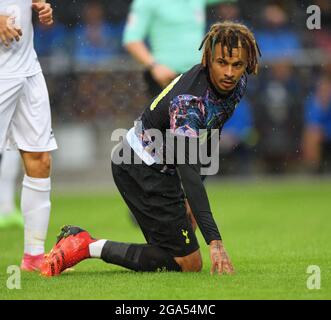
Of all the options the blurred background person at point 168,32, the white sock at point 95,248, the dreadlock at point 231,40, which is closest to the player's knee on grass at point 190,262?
the white sock at point 95,248

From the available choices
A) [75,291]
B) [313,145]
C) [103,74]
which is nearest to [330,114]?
[313,145]

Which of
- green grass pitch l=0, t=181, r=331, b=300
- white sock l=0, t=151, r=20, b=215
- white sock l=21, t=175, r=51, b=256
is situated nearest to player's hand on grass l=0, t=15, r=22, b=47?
white sock l=21, t=175, r=51, b=256

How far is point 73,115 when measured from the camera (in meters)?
15.7

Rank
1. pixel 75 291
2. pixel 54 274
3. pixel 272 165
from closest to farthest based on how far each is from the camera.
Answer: pixel 75 291 < pixel 54 274 < pixel 272 165

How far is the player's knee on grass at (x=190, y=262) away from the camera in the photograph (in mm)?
7273

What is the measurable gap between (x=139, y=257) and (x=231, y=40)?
1.66m

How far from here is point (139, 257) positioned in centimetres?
727

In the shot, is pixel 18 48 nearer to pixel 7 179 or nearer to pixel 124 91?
pixel 7 179

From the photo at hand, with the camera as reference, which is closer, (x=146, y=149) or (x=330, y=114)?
(x=146, y=149)

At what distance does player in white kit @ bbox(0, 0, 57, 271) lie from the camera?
7.45m

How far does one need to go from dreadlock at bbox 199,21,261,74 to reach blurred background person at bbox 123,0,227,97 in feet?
11.3

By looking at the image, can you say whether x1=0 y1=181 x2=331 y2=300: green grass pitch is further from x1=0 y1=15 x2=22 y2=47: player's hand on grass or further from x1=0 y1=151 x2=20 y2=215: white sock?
x1=0 y1=15 x2=22 y2=47: player's hand on grass

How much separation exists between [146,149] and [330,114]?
9224 mm
